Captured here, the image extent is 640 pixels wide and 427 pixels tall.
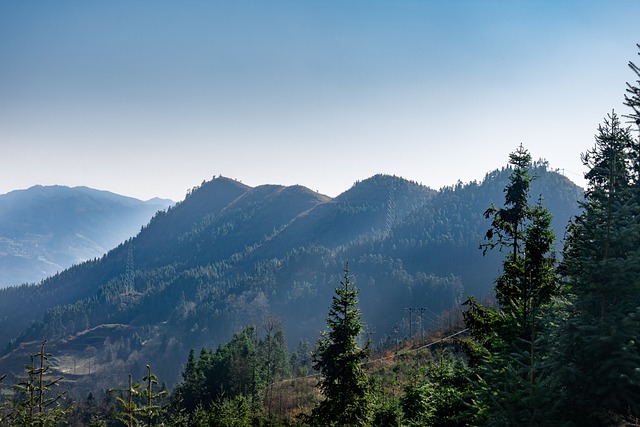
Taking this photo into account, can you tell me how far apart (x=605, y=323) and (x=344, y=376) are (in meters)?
15.8

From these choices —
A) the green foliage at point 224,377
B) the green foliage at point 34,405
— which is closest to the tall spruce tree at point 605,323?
the green foliage at point 34,405

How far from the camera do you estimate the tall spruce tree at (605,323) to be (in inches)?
463

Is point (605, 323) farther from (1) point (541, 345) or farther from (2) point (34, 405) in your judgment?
(2) point (34, 405)

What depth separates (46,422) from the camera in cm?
1677

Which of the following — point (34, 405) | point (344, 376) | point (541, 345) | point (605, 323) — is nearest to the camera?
point (605, 323)

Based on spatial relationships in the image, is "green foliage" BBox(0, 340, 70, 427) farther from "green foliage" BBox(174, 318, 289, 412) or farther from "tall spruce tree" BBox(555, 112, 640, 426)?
"green foliage" BBox(174, 318, 289, 412)

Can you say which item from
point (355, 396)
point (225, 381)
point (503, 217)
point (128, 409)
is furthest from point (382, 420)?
point (225, 381)

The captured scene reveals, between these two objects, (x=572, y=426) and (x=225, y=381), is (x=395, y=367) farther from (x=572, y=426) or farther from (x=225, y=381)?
(x=572, y=426)

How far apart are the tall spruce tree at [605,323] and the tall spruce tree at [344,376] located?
13.2m

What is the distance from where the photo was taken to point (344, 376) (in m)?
25.3

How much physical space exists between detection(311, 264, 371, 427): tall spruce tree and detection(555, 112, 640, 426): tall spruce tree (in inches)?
518

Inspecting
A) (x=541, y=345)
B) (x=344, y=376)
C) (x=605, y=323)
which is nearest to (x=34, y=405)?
(x=344, y=376)

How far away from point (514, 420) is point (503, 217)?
12040 mm

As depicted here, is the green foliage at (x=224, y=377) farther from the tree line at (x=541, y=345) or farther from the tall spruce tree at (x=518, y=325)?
the tall spruce tree at (x=518, y=325)
